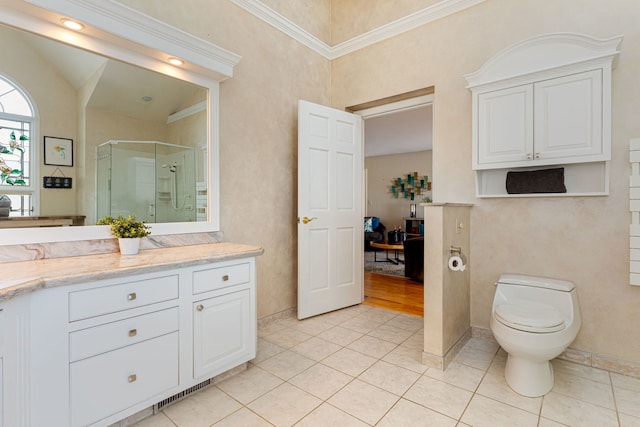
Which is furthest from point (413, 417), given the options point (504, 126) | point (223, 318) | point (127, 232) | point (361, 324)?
point (504, 126)

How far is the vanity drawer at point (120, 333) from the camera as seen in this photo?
4.38 ft

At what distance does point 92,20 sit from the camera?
5.57 feet

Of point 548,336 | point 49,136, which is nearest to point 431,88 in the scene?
point 548,336

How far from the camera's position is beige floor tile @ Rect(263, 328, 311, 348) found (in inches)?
97.3

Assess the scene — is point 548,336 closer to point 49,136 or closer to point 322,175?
point 322,175

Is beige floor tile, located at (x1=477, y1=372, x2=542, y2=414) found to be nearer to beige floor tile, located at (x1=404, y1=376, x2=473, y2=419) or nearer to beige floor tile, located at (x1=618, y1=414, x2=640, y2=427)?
beige floor tile, located at (x1=404, y1=376, x2=473, y2=419)

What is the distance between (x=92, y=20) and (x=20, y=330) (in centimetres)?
157

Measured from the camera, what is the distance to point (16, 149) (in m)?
1.61

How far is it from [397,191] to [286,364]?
22.5 feet

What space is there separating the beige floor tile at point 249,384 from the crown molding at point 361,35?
281cm

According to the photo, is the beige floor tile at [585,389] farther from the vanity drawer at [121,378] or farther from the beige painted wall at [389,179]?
the beige painted wall at [389,179]

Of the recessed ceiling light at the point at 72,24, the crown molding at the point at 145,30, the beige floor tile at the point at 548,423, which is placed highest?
the crown molding at the point at 145,30

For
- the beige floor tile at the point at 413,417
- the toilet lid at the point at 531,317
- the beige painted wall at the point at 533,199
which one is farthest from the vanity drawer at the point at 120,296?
the beige painted wall at the point at 533,199

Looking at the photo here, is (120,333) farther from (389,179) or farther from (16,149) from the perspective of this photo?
(389,179)
